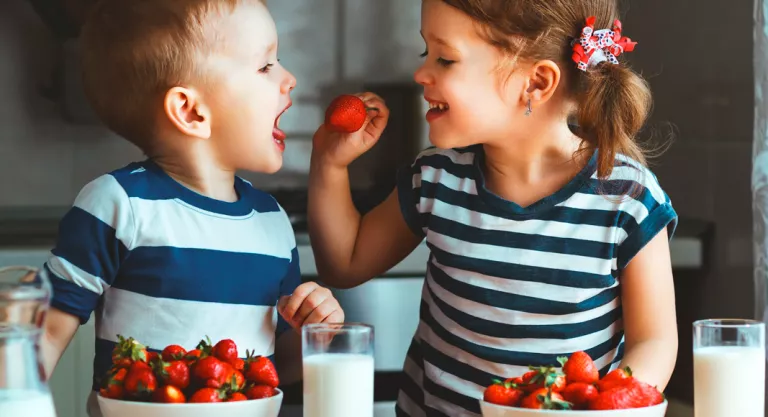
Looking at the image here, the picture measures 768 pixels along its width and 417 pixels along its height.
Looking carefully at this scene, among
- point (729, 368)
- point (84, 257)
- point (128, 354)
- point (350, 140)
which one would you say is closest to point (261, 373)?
point (128, 354)

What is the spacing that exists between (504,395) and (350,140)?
638 mm

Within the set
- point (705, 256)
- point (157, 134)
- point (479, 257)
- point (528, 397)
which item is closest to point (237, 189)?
point (157, 134)

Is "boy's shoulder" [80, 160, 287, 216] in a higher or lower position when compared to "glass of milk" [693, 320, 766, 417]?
higher

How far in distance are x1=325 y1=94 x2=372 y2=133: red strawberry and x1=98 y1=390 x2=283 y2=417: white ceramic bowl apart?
1.87ft

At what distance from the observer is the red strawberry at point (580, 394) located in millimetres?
868

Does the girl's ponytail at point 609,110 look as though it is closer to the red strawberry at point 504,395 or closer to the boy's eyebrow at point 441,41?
the boy's eyebrow at point 441,41

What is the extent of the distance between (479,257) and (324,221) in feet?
0.81

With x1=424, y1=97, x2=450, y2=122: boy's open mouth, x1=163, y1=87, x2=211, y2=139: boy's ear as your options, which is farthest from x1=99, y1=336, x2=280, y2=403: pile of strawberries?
x1=424, y1=97, x2=450, y2=122: boy's open mouth

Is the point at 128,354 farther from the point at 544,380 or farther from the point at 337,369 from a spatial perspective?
the point at 544,380

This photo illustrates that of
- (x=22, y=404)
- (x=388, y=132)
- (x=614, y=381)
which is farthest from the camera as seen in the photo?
(x=388, y=132)

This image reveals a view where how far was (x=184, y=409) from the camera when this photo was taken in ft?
2.91

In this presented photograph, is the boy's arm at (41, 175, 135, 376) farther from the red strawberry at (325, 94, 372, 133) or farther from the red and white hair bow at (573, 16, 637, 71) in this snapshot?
the red and white hair bow at (573, 16, 637, 71)

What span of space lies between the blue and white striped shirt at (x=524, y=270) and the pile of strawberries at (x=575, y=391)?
0.40 m

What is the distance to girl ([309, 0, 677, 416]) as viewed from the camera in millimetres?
1287
